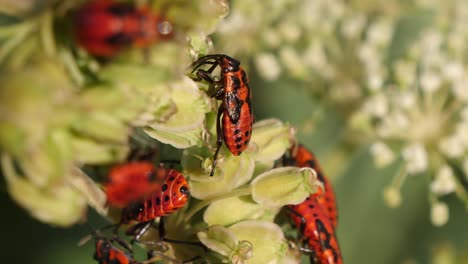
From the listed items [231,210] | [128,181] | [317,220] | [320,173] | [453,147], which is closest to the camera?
[128,181]

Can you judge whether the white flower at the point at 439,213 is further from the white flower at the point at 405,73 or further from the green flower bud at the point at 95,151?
the green flower bud at the point at 95,151

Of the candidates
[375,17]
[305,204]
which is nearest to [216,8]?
[305,204]

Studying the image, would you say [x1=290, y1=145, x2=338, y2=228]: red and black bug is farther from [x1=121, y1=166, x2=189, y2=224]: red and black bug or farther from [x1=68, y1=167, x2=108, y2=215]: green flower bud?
[x1=68, y1=167, x2=108, y2=215]: green flower bud

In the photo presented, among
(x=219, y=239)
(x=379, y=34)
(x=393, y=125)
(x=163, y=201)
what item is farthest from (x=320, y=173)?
(x=379, y=34)

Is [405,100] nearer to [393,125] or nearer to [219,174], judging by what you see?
[393,125]

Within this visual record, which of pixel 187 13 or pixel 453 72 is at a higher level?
pixel 453 72

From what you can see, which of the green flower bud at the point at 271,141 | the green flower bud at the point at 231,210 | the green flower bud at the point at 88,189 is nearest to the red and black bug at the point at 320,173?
the green flower bud at the point at 271,141
